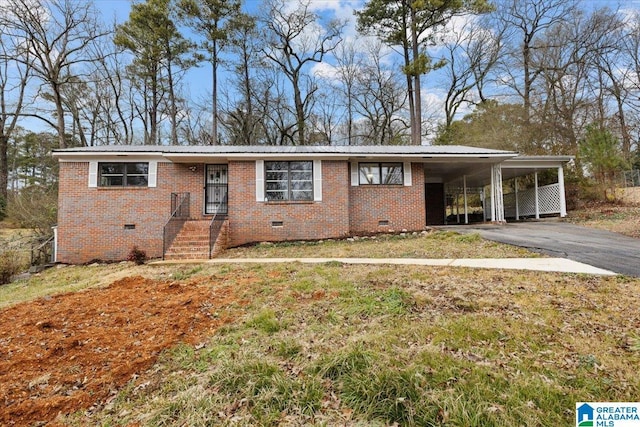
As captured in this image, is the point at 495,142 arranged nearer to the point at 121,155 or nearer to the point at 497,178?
the point at 497,178

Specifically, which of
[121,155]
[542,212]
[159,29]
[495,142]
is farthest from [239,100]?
[542,212]

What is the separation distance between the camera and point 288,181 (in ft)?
36.6

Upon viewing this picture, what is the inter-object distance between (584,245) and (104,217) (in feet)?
47.1

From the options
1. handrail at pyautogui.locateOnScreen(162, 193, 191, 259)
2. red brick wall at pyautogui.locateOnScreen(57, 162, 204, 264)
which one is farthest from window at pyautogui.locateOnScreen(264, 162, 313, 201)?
red brick wall at pyautogui.locateOnScreen(57, 162, 204, 264)

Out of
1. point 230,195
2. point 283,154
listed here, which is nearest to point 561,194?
point 283,154

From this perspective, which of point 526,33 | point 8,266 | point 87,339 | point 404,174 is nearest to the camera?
point 87,339

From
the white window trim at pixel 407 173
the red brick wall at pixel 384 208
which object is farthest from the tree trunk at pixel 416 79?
the red brick wall at pixel 384 208

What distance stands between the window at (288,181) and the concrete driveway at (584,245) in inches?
240

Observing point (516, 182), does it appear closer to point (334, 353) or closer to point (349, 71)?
point (349, 71)

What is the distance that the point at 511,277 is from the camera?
507 cm

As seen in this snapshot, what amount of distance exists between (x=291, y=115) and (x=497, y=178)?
1642cm

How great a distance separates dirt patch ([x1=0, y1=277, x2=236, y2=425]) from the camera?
99.3 inches

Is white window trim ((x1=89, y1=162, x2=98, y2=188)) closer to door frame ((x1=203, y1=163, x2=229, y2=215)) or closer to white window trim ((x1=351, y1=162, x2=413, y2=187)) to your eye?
door frame ((x1=203, y1=163, x2=229, y2=215))

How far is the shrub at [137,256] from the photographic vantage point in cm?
952
